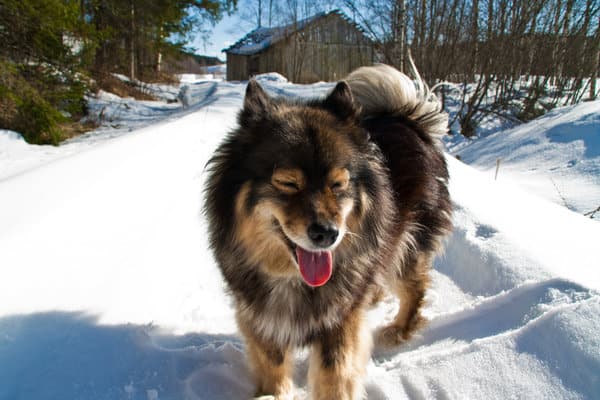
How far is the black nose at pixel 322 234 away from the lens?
5.04ft

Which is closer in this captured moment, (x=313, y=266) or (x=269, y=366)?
(x=313, y=266)

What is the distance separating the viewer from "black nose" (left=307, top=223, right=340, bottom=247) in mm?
1537

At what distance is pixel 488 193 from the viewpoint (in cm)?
395

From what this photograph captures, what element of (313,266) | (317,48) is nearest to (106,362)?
(313,266)

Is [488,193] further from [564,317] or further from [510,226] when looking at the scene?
[564,317]

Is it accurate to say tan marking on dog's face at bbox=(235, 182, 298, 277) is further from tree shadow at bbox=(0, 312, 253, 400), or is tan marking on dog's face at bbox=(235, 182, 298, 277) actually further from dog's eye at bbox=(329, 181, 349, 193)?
tree shadow at bbox=(0, 312, 253, 400)

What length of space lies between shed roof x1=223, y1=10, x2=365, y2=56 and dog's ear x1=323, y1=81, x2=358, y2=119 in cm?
2355

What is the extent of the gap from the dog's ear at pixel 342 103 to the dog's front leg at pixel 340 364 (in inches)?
42.1

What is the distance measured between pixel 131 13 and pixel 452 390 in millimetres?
16500

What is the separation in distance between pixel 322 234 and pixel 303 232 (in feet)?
0.27

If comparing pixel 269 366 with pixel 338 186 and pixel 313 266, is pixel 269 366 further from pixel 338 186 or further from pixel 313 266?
pixel 338 186

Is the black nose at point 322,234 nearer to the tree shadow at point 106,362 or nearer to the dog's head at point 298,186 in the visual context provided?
the dog's head at point 298,186

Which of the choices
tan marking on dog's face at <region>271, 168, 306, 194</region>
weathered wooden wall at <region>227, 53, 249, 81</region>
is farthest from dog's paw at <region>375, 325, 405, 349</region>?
weathered wooden wall at <region>227, 53, 249, 81</region>

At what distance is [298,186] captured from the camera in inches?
66.8
